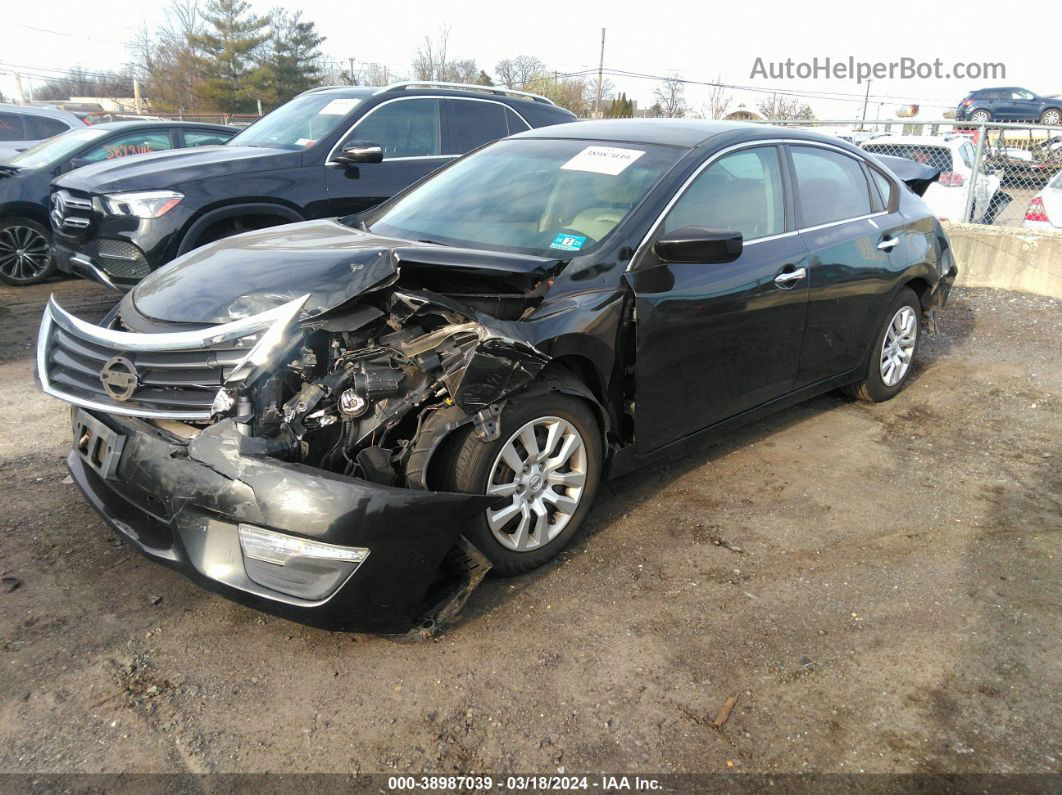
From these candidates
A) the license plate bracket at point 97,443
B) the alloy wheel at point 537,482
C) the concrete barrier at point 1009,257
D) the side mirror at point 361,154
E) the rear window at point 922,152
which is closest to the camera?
the license plate bracket at point 97,443

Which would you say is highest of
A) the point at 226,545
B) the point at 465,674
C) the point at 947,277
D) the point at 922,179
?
the point at 922,179

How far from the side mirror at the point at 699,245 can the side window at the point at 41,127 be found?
36.8 ft

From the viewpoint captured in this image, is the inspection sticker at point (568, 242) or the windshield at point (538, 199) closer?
the inspection sticker at point (568, 242)

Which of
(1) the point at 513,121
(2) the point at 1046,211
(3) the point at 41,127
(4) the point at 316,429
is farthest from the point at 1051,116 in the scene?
(4) the point at 316,429

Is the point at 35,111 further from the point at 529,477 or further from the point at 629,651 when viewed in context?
the point at 629,651

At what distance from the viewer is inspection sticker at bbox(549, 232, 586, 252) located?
11.2 ft

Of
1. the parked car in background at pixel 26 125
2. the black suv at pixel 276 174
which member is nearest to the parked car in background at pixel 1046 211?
the black suv at pixel 276 174

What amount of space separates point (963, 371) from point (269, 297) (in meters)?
5.43

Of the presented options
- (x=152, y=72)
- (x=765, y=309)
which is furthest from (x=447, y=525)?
(x=152, y=72)

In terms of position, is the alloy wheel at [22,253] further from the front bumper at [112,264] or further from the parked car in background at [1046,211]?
the parked car in background at [1046,211]

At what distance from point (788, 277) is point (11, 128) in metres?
11.7

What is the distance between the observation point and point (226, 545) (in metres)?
2.53

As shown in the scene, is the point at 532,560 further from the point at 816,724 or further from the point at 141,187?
the point at 141,187

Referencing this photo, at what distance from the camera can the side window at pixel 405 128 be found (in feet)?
22.3
